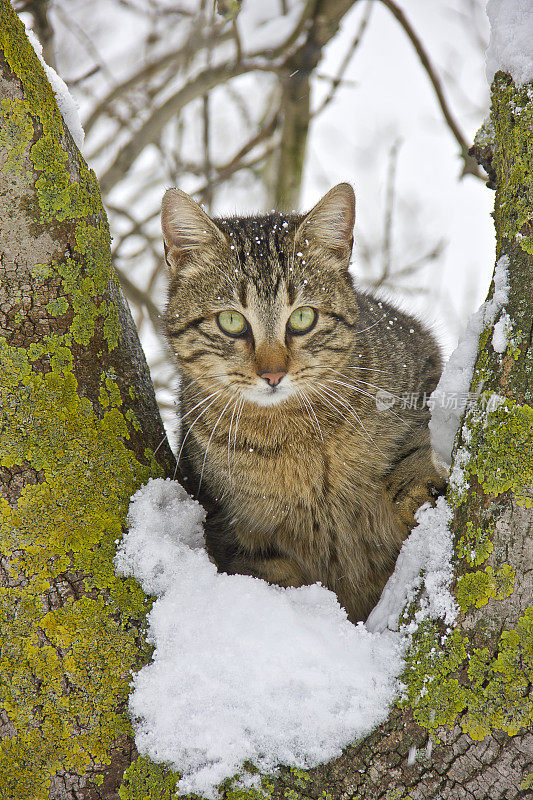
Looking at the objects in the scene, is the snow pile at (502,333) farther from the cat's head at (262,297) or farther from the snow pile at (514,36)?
the cat's head at (262,297)

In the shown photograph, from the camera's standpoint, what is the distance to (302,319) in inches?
93.9

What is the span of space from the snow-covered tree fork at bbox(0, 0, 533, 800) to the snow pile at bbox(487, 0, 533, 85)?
0.04 meters

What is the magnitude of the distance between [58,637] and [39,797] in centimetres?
35

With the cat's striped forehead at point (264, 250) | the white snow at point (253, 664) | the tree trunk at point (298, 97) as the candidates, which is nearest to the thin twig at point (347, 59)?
the tree trunk at point (298, 97)

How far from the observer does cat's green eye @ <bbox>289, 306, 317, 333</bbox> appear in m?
2.37

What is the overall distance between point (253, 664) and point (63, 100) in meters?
1.58

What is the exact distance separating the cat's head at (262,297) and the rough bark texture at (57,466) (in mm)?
566

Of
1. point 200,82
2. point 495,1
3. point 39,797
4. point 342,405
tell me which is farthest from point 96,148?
point 39,797

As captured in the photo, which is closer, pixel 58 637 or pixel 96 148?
pixel 58 637

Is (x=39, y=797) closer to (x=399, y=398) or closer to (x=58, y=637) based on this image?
(x=58, y=637)

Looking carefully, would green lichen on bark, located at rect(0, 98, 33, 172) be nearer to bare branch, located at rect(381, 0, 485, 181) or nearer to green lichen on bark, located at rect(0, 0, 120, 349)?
green lichen on bark, located at rect(0, 0, 120, 349)

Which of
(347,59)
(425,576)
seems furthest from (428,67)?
(425,576)

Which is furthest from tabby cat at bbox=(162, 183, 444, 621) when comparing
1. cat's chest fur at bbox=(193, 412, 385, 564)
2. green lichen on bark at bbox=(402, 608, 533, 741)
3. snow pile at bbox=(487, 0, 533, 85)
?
snow pile at bbox=(487, 0, 533, 85)

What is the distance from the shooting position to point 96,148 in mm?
4453
